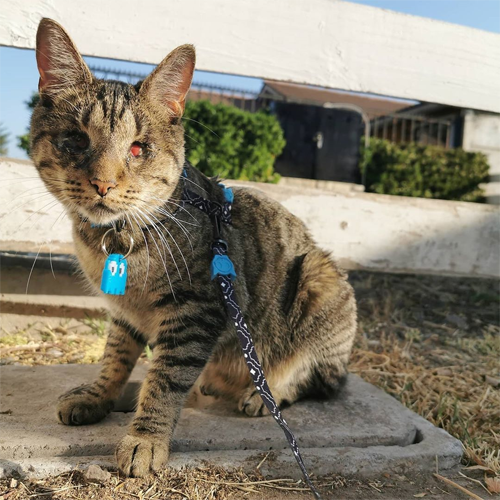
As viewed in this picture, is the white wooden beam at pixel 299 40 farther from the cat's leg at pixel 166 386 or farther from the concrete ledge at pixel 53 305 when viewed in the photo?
the cat's leg at pixel 166 386

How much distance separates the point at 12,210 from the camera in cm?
280

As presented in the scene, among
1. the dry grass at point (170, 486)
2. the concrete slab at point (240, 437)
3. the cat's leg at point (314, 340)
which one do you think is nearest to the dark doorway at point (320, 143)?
the cat's leg at point (314, 340)

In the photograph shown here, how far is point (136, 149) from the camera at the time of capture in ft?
5.55

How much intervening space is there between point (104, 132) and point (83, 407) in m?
1.00

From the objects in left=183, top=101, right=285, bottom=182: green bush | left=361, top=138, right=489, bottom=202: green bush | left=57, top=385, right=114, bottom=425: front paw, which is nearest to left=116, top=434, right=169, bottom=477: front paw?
left=57, top=385, right=114, bottom=425: front paw

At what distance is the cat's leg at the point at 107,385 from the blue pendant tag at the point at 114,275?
0.36 metres

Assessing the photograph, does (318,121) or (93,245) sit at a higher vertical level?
(318,121)

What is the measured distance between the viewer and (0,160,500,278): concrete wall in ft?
10.4

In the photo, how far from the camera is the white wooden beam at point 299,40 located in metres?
2.76

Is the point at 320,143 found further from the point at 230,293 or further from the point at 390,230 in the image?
the point at 230,293

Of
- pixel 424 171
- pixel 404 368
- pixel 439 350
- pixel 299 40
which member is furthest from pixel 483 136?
pixel 404 368

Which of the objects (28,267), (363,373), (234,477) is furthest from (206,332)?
(28,267)

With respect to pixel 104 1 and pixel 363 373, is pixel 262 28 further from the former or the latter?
pixel 363 373

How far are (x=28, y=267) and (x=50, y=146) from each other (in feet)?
6.07
